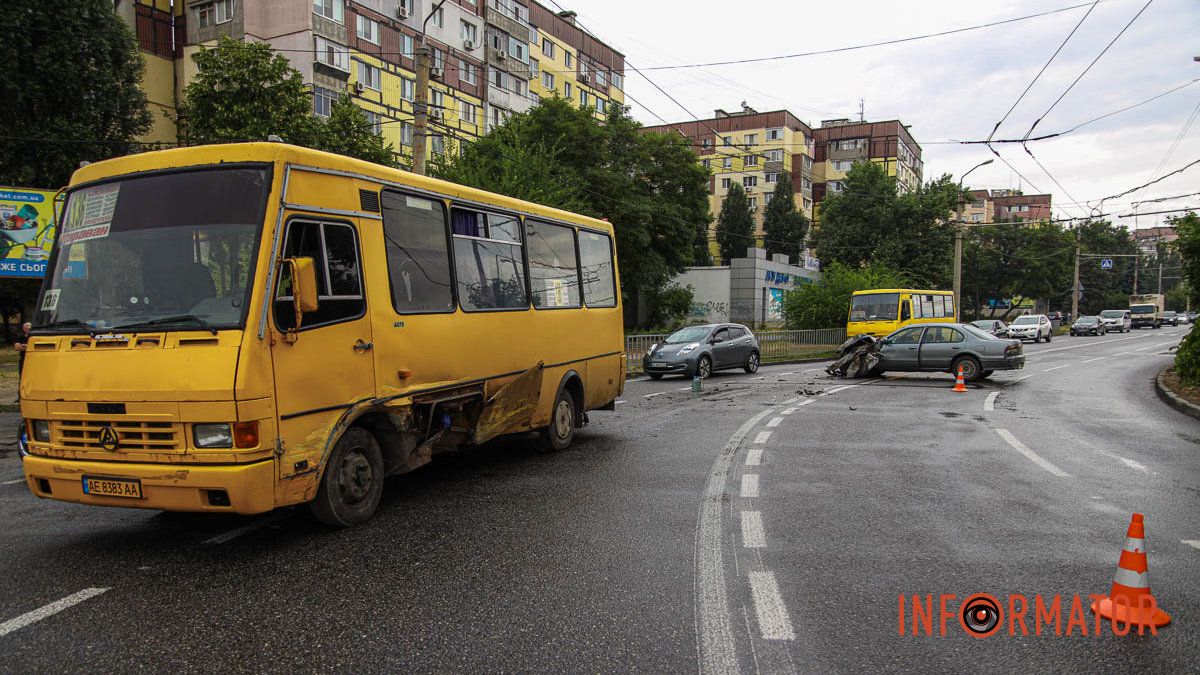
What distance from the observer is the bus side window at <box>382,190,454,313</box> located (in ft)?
20.9

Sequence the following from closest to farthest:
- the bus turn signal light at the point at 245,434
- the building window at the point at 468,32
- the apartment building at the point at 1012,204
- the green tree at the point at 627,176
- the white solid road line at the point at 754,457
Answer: the bus turn signal light at the point at 245,434 → the white solid road line at the point at 754,457 → the green tree at the point at 627,176 → the building window at the point at 468,32 → the apartment building at the point at 1012,204

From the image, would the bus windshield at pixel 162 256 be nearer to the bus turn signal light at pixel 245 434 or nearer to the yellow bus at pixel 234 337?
the yellow bus at pixel 234 337

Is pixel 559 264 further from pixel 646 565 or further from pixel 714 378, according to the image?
pixel 714 378

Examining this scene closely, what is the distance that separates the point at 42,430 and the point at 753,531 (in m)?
5.03

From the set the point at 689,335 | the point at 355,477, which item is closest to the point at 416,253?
the point at 355,477

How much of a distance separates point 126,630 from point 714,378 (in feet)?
60.9

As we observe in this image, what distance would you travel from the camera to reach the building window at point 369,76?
3828 cm

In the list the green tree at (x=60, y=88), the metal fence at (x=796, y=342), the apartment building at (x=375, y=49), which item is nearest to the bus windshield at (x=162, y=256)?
the metal fence at (x=796, y=342)

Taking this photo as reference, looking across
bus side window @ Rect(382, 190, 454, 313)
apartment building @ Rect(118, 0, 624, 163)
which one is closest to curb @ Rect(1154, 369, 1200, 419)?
bus side window @ Rect(382, 190, 454, 313)

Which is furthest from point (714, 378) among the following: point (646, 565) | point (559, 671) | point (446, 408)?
point (559, 671)

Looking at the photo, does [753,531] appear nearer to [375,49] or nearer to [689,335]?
[689,335]

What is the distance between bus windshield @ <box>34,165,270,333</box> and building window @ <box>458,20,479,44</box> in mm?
43358

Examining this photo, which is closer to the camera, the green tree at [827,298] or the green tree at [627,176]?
the green tree at [627,176]

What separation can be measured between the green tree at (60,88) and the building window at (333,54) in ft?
26.7
